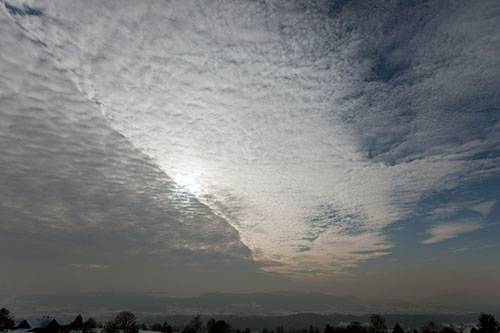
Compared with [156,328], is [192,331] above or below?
above

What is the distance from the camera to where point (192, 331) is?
109 meters

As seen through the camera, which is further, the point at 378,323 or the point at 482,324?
the point at 378,323

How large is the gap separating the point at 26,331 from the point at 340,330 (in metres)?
141

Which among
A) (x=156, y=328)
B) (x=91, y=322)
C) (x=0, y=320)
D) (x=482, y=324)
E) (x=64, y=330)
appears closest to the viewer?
(x=482, y=324)

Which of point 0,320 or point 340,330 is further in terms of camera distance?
point 340,330

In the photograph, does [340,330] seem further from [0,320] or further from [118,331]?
[0,320]

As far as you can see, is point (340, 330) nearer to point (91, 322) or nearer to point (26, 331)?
point (91, 322)

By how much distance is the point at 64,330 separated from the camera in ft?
305

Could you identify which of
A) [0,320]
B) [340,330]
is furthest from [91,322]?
[340,330]

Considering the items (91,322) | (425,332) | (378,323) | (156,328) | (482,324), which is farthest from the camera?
(156,328)

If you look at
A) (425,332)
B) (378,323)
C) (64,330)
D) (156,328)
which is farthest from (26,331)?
(425,332)

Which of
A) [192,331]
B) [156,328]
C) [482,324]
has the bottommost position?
[156,328]

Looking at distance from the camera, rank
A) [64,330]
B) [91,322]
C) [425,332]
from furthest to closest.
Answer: [425,332], [91,322], [64,330]

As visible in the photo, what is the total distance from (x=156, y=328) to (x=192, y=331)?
79.1 meters
